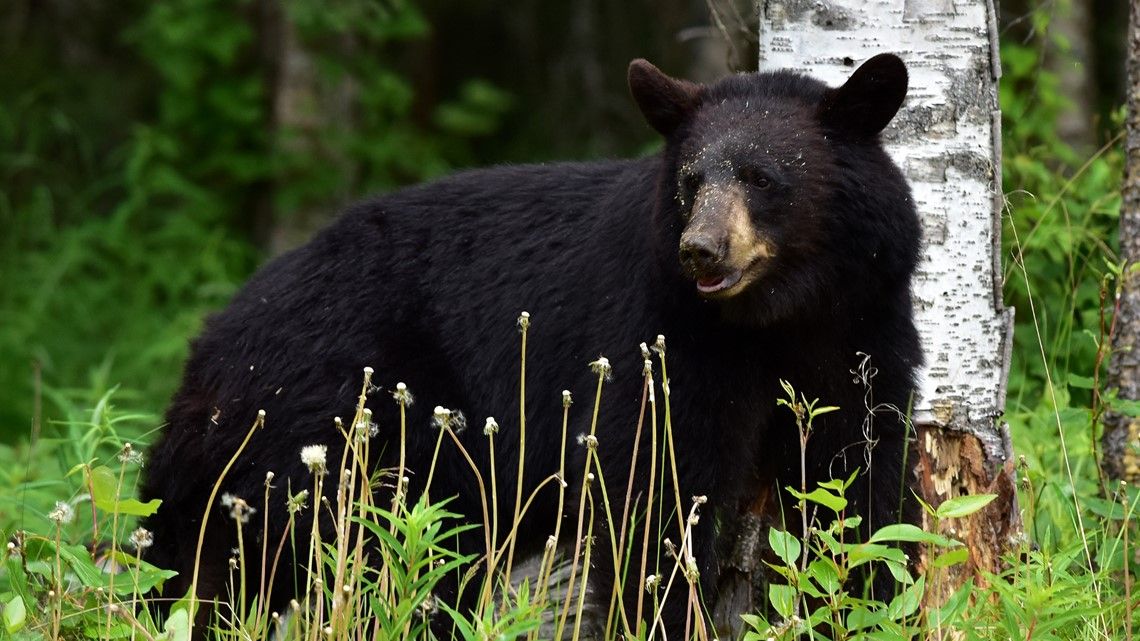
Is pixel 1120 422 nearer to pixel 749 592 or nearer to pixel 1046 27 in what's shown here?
pixel 749 592

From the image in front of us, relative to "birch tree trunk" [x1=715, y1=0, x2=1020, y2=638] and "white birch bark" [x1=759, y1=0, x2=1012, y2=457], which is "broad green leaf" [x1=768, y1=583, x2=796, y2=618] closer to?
"birch tree trunk" [x1=715, y1=0, x2=1020, y2=638]

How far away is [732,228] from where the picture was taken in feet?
10.7

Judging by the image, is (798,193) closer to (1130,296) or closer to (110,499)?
(1130,296)

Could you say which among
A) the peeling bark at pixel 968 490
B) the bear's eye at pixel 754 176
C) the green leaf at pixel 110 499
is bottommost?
the peeling bark at pixel 968 490

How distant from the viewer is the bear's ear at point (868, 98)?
3379mm

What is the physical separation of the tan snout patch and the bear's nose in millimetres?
18

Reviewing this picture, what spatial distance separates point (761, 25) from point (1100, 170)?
1942mm

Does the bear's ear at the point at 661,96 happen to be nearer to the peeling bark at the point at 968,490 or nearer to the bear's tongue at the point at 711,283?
the bear's tongue at the point at 711,283

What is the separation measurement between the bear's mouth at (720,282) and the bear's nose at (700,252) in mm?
75

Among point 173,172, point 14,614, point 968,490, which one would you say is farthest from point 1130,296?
point 173,172

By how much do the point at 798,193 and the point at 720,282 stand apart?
310 mm

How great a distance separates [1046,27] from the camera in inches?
189

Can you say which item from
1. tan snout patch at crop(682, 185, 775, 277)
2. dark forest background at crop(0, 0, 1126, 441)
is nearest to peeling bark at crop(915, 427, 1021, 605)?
tan snout patch at crop(682, 185, 775, 277)

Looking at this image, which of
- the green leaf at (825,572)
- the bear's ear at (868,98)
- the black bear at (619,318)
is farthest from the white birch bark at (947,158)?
the green leaf at (825,572)
